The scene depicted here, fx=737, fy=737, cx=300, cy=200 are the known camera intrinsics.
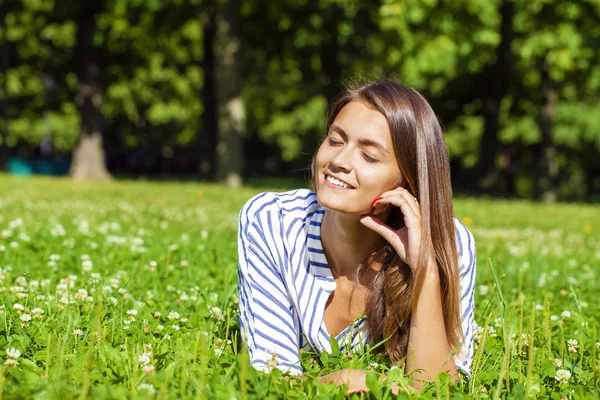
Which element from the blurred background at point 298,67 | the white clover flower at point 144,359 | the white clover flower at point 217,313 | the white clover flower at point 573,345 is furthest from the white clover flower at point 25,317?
the white clover flower at point 573,345

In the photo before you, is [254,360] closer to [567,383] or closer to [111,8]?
[567,383]

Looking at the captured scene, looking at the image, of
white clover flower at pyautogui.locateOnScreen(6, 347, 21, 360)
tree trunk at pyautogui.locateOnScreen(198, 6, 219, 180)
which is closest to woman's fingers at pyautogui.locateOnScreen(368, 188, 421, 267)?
white clover flower at pyautogui.locateOnScreen(6, 347, 21, 360)

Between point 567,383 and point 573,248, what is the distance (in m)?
6.57

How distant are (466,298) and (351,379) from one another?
2.57ft

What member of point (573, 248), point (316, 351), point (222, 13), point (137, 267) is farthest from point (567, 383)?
point (222, 13)

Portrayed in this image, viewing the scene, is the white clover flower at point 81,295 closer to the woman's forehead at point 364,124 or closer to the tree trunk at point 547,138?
the woman's forehead at point 364,124

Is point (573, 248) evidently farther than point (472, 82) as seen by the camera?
No

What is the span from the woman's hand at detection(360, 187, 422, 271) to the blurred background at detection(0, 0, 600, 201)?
2.67 feet

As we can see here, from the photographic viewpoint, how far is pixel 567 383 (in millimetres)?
3180

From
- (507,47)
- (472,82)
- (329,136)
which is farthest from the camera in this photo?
(472,82)

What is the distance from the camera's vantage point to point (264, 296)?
3.20 metres

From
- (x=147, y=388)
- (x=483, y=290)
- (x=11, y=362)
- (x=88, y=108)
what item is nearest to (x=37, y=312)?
(x=11, y=362)

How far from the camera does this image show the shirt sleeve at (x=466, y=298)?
3293 millimetres

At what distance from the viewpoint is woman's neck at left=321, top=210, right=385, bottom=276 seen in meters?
3.36
